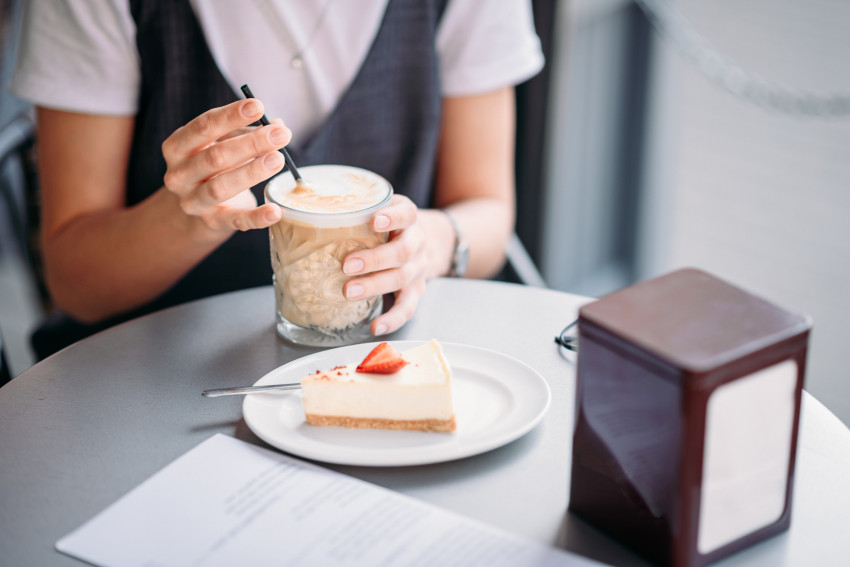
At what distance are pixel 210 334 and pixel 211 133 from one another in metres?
0.25

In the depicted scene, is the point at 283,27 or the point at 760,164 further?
the point at 760,164

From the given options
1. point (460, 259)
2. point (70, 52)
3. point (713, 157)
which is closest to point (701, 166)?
point (713, 157)

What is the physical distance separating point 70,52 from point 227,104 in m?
0.25

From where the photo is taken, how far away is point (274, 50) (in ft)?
4.29

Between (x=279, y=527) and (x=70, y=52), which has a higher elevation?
(x=70, y=52)

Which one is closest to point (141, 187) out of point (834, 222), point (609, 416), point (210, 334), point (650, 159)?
point (210, 334)

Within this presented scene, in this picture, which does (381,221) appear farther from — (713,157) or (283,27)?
(713,157)

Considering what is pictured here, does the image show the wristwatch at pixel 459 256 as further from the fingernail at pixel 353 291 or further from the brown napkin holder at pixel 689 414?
the brown napkin holder at pixel 689 414

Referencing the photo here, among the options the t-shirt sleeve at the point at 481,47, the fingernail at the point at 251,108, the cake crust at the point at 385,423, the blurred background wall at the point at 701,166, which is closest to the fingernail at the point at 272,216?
the fingernail at the point at 251,108

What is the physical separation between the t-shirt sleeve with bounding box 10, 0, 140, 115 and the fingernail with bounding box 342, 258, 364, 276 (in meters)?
0.56

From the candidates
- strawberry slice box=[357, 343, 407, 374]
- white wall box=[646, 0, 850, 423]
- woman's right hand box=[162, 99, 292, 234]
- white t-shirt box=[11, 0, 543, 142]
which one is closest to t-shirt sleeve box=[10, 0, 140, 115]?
white t-shirt box=[11, 0, 543, 142]

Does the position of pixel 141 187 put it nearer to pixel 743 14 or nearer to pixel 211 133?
pixel 211 133

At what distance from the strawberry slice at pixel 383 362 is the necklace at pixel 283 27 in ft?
2.24

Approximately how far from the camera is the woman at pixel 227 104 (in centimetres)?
122
